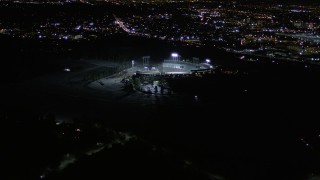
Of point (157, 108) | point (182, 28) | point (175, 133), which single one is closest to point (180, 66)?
point (157, 108)

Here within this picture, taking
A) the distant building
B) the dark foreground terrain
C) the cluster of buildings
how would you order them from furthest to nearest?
1. the cluster of buildings
2. the distant building
3. the dark foreground terrain

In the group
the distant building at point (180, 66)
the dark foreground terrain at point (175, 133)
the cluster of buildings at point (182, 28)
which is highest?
the cluster of buildings at point (182, 28)

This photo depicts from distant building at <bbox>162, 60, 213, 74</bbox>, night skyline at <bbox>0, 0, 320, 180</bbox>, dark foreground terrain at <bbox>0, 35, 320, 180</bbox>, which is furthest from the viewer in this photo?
distant building at <bbox>162, 60, 213, 74</bbox>

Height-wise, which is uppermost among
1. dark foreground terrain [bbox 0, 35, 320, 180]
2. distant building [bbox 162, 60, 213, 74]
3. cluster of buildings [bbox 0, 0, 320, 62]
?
cluster of buildings [bbox 0, 0, 320, 62]

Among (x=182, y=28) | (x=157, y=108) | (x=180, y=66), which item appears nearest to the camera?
(x=157, y=108)

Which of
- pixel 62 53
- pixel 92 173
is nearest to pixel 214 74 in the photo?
pixel 62 53

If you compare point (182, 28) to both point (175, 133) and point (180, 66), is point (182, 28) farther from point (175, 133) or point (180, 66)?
point (175, 133)

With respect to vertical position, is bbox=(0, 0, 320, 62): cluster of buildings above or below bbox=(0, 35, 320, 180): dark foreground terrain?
above

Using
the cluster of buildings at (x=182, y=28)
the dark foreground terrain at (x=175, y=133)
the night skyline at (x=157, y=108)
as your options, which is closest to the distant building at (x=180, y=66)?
the night skyline at (x=157, y=108)

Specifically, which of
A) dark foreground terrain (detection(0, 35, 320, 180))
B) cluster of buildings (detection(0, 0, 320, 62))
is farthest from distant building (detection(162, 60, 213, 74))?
cluster of buildings (detection(0, 0, 320, 62))

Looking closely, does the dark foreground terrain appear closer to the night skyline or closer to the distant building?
the night skyline

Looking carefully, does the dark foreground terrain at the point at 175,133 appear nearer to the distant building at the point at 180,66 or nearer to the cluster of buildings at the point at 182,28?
the distant building at the point at 180,66
